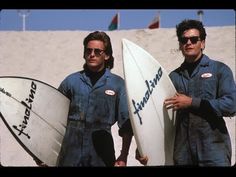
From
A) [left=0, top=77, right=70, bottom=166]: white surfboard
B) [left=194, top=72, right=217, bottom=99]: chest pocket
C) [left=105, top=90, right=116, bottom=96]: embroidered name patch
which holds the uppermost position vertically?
[left=194, top=72, right=217, bottom=99]: chest pocket

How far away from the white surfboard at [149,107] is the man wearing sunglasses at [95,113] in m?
0.08

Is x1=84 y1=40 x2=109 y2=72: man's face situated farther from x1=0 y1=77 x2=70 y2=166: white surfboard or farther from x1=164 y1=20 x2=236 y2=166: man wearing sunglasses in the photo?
x1=164 y1=20 x2=236 y2=166: man wearing sunglasses

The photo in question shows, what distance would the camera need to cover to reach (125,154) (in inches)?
135

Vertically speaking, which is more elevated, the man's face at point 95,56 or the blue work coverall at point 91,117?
the man's face at point 95,56

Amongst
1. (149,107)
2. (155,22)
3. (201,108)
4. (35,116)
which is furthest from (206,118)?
(35,116)

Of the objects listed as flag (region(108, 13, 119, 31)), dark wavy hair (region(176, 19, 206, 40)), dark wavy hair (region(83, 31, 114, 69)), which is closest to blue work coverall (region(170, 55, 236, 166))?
dark wavy hair (region(176, 19, 206, 40))

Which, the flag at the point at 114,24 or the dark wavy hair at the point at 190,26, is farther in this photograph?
the flag at the point at 114,24

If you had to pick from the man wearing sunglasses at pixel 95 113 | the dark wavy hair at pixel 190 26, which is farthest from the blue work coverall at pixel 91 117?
the dark wavy hair at pixel 190 26

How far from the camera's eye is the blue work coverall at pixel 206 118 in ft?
11.2

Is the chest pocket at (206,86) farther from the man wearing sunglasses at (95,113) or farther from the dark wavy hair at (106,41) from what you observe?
the dark wavy hair at (106,41)

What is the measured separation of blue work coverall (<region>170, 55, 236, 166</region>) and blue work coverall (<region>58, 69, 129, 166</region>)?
0.38 meters

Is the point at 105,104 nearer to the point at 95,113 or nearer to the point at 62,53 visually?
the point at 95,113

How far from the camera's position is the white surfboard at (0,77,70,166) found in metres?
3.61
